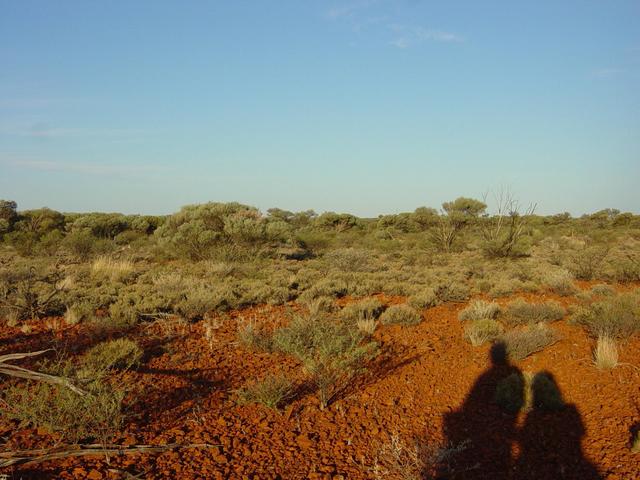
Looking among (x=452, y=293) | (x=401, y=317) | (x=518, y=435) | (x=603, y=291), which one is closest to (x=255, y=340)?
(x=401, y=317)

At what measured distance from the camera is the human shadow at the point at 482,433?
397cm

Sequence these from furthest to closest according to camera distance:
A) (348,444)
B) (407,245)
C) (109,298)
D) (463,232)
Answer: (463,232)
(407,245)
(109,298)
(348,444)

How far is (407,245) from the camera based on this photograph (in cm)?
2725

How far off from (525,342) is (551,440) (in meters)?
2.51

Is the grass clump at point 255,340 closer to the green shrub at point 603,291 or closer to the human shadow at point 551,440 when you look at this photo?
the human shadow at point 551,440

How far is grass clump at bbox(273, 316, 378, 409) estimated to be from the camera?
5352 mm

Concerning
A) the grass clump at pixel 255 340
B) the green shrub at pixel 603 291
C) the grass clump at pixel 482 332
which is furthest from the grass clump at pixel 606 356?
the green shrub at pixel 603 291

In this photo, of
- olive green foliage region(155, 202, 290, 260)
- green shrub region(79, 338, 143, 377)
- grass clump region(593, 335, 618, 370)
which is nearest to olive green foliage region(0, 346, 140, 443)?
green shrub region(79, 338, 143, 377)

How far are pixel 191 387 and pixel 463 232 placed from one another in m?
28.1

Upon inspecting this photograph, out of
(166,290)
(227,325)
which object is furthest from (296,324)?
(166,290)

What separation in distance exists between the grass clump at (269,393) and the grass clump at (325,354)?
0.40 m

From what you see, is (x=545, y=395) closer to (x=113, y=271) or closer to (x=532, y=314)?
(x=532, y=314)

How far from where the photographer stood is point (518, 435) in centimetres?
468

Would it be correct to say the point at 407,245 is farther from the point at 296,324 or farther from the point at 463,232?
the point at 296,324
